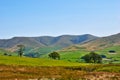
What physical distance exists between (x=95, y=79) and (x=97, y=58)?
146472 millimetres

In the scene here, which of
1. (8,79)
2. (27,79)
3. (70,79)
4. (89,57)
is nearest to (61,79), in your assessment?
(70,79)

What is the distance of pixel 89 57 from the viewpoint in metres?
189

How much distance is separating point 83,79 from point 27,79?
8.20 m

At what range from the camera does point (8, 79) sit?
39125 mm

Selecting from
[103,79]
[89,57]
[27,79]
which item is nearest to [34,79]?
[27,79]

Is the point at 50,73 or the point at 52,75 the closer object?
the point at 52,75

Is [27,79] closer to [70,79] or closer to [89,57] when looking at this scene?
[70,79]

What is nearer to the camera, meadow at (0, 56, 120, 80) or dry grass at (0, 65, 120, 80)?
dry grass at (0, 65, 120, 80)

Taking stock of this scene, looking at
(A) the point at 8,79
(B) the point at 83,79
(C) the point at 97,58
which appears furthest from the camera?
(C) the point at 97,58

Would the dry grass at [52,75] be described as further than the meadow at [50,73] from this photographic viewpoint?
No

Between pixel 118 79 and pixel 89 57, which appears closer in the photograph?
pixel 118 79

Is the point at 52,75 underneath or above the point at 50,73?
underneath

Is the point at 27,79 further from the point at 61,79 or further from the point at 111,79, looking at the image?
the point at 111,79

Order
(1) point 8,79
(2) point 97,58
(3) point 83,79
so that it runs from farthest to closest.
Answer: (2) point 97,58, (3) point 83,79, (1) point 8,79
